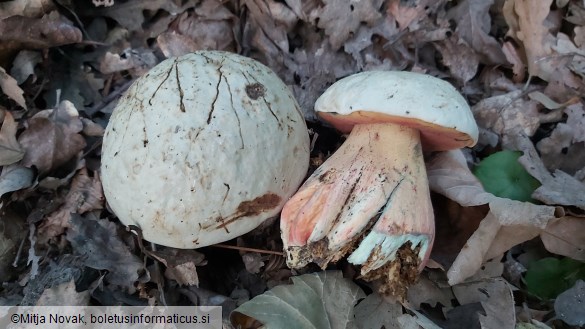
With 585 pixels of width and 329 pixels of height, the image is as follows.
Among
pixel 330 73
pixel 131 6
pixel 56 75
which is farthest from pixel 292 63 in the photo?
pixel 56 75

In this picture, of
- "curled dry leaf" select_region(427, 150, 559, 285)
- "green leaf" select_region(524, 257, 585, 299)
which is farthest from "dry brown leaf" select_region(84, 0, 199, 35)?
"green leaf" select_region(524, 257, 585, 299)

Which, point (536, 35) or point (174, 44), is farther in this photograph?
point (174, 44)

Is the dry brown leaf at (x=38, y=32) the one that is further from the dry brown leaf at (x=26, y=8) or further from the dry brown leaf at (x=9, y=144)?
the dry brown leaf at (x=9, y=144)

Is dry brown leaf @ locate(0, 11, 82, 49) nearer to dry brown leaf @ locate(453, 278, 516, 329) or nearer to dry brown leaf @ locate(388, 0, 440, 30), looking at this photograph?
dry brown leaf @ locate(388, 0, 440, 30)

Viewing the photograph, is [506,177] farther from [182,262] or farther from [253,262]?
[182,262]

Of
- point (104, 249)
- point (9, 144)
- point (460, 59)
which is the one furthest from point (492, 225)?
point (9, 144)

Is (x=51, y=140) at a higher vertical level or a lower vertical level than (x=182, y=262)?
higher

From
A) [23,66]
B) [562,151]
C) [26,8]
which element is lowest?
[562,151]
